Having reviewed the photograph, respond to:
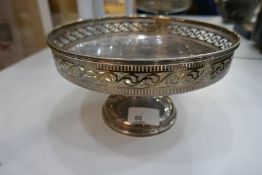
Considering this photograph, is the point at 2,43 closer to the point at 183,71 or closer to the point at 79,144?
the point at 79,144

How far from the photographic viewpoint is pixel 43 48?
3.11 feet

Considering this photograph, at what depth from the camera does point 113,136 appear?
0.43 meters

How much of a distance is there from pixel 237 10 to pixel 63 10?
67cm

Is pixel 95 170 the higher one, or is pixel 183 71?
pixel 183 71

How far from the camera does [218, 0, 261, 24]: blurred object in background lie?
0.85 m

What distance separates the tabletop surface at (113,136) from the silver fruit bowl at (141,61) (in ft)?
0.12

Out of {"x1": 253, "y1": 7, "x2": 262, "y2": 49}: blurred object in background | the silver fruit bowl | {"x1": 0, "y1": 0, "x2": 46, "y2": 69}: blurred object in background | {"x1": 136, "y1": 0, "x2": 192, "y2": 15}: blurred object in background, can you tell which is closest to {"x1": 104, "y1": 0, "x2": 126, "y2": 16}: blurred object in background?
{"x1": 136, "y1": 0, "x2": 192, "y2": 15}: blurred object in background

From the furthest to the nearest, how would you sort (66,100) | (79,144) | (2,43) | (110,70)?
(2,43) < (66,100) < (79,144) < (110,70)

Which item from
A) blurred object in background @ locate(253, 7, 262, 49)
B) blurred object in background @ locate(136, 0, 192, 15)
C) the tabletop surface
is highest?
blurred object in background @ locate(136, 0, 192, 15)

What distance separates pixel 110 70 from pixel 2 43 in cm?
78

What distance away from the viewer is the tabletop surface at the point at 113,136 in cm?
36

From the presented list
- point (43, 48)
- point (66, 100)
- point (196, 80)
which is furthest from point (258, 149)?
point (43, 48)

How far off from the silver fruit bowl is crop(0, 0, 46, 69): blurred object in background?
0.42 metres

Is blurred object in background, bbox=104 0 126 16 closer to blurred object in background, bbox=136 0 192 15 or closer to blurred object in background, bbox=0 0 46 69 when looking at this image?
blurred object in background, bbox=136 0 192 15
